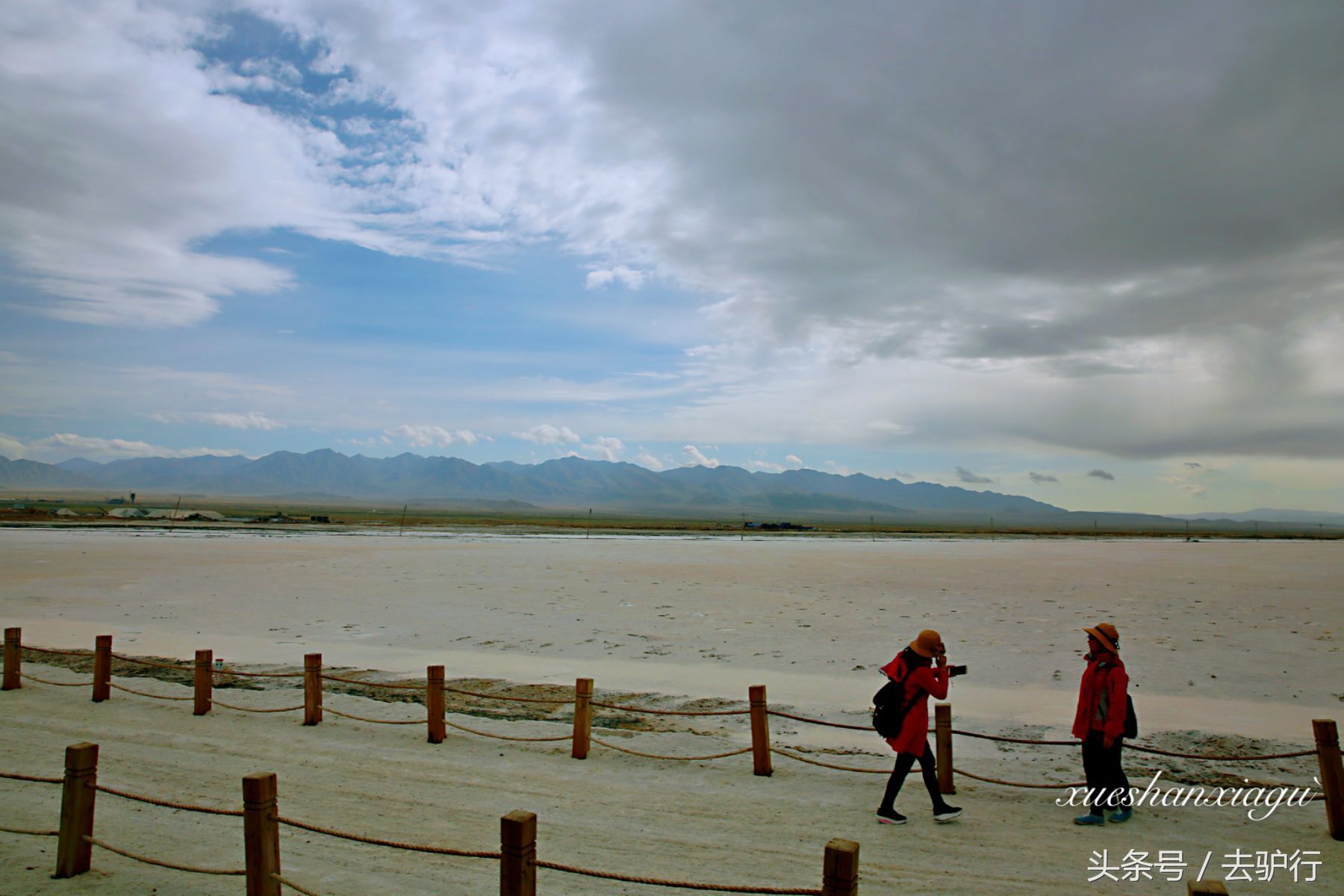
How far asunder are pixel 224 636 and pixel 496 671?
22.4 ft

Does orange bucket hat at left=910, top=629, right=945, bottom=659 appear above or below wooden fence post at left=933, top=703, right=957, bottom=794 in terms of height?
above

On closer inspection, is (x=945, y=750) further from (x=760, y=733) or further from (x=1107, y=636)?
(x=1107, y=636)

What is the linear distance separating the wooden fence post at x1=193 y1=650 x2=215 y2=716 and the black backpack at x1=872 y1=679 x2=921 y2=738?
317 inches

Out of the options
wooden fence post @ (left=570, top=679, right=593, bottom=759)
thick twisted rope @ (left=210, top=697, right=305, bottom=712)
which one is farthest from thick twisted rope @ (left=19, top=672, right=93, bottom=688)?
wooden fence post @ (left=570, top=679, right=593, bottom=759)

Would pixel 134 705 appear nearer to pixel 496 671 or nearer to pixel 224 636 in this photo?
pixel 496 671

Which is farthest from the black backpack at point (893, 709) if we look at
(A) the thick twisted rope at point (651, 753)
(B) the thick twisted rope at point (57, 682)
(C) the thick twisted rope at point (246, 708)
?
(B) the thick twisted rope at point (57, 682)

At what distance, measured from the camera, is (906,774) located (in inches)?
255

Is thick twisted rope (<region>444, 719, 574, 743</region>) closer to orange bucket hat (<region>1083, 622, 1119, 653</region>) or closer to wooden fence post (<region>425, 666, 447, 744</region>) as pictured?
wooden fence post (<region>425, 666, 447, 744</region>)

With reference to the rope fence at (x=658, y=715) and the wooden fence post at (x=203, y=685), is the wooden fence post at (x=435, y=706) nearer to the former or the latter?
the rope fence at (x=658, y=715)

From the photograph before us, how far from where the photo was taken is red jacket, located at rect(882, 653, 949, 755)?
6.28 metres

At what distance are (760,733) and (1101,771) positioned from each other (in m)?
2.98

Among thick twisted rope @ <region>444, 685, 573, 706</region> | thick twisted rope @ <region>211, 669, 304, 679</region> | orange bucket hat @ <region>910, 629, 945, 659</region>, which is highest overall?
orange bucket hat @ <region>910, 629, 945, 659</region>

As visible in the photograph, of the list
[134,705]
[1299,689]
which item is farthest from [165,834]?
[1299,689]

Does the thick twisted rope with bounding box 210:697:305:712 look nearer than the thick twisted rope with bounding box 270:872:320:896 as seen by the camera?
No
